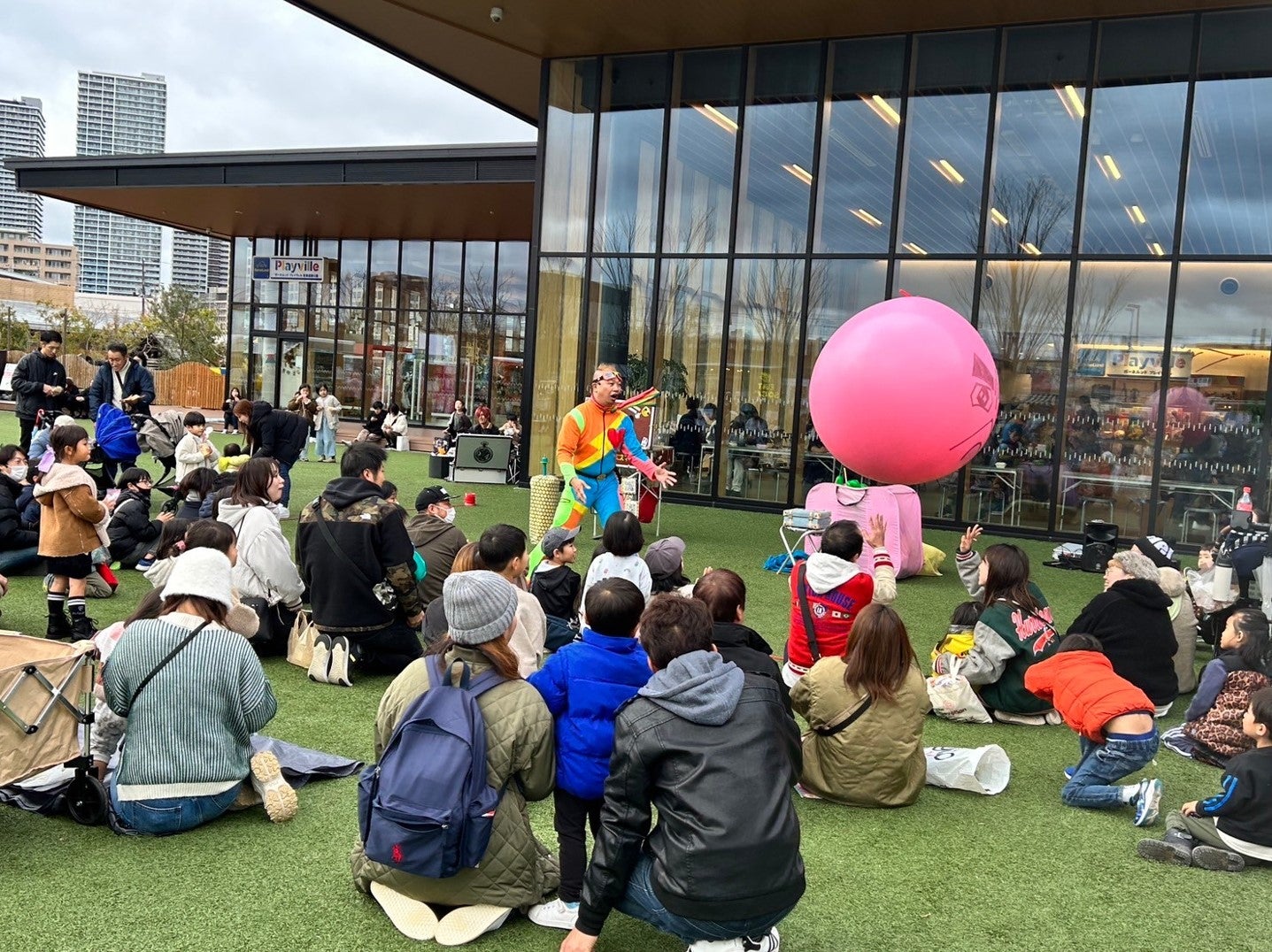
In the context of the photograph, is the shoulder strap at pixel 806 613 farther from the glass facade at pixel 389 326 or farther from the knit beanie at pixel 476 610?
the glass facade at pixel 389 326

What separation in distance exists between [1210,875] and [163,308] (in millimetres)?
47545

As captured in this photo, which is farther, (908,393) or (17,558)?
(17,558)

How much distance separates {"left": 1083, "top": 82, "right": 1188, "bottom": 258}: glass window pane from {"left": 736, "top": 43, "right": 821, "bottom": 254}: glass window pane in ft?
12.1

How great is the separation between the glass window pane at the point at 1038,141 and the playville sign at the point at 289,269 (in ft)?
59.5

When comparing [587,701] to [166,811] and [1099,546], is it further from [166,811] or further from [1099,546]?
[1099,546]

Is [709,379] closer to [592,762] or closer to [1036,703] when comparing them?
[1036,703]

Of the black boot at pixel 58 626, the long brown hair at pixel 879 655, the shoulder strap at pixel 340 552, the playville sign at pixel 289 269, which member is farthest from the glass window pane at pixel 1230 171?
the playville sign at pixel 289 269

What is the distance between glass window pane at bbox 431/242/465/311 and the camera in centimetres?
2834

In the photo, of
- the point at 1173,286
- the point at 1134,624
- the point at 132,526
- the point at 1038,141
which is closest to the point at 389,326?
the point at 1038,141

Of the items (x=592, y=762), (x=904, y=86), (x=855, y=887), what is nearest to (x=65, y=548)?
(x=592, y=762)

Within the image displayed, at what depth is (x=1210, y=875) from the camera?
161 inches

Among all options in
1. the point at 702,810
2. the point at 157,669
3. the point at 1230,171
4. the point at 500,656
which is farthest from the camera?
the point at 1230,171

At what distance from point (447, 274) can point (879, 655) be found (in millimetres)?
25594

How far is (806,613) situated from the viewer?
5680 mm
